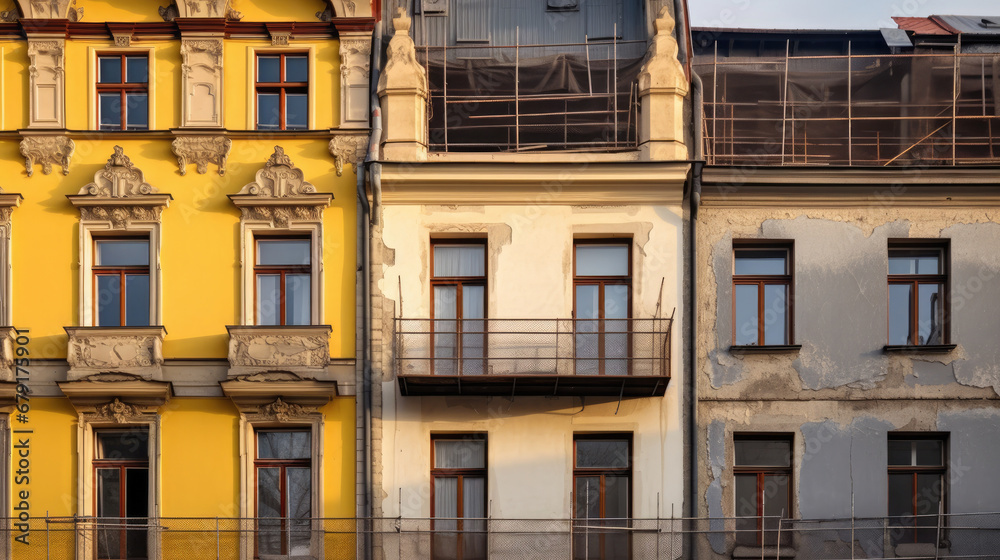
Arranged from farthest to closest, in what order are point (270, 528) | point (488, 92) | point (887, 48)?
point (887, 48), point (488, 92), point (270, 528)

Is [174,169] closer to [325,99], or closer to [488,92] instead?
[325,99]

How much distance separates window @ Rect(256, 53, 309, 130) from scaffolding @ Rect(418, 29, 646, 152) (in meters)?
2.14

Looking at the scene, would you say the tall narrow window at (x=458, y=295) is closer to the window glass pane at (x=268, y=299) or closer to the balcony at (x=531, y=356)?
the balcony at (x=531, y=356)

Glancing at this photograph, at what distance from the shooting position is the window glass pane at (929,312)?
73.5 feet

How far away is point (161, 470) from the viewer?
21734mm

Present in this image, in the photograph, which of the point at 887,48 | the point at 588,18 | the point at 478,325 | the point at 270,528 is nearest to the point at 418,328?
the point at 478,325

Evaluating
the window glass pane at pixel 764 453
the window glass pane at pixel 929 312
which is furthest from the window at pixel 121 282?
the window glass pane at pixel 929 312

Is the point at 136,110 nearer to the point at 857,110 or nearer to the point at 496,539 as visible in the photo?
the point at 496,539

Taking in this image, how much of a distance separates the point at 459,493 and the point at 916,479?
7.08 m

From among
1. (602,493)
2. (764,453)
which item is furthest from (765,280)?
(602,493)

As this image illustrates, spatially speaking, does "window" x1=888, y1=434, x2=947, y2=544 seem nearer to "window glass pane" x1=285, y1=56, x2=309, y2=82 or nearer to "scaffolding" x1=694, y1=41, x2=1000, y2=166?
"scaffolding" x1=694, y1=41, x2=1000, y2=166

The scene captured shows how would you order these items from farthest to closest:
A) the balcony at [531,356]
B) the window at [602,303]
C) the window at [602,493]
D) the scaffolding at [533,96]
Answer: the scaffolding at [533,96]
the window at [602,303]
the window at [602,493]
the balcony at [531,356]

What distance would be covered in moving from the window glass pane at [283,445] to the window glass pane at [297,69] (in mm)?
5756

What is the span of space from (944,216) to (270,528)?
11646 mm
